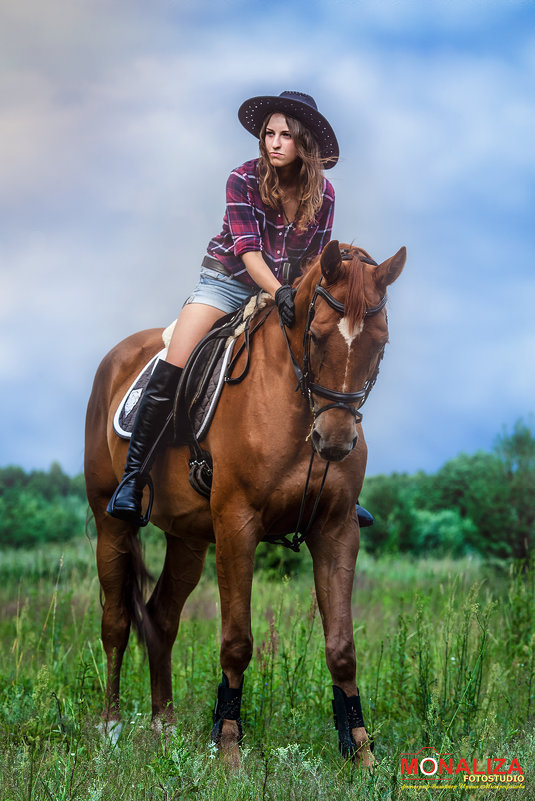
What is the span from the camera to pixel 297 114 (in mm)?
4793

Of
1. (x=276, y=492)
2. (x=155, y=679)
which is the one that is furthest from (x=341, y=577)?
(x=155, y=679)

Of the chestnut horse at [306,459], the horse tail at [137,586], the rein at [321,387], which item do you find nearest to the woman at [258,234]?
the chestnut horse at [306,459]

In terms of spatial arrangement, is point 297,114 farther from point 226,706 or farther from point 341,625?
point 226,706

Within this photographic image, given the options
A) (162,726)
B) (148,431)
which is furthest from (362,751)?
(148,431)

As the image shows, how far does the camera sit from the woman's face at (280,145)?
15.5 ft

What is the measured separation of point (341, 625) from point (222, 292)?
2.28 meters

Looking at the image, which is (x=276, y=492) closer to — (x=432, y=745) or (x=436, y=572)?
(x=432, y=745)

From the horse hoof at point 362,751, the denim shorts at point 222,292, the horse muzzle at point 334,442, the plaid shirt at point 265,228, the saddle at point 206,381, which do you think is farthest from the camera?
the denim shorts at point 222,292

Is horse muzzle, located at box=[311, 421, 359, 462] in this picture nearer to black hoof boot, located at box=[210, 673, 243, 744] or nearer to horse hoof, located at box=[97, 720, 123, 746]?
black hoof boot, located at box=[210, 673, 243, 744]

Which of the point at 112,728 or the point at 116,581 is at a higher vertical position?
the point at 116,581

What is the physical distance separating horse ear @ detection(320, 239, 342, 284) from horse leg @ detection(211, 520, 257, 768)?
1.36 meters

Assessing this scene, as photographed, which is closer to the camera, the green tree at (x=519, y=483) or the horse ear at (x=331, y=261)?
the horse ear at (x=331, y=261)

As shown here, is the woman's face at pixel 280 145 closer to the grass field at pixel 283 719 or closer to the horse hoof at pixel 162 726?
the grass field at pixel 283 719

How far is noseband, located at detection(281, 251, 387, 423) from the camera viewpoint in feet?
11.9
